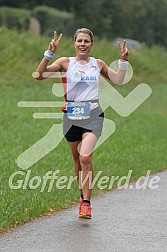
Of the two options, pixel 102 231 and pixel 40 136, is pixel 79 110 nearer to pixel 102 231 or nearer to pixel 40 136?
pixel 102 231

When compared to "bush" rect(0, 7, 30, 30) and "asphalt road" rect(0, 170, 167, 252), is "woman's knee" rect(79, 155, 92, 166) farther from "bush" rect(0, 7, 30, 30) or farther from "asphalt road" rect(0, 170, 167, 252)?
"bush" rect(0, 7, 30, 30)

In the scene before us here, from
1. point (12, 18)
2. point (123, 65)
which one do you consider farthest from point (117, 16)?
point (123, 65)

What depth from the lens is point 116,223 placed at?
8.97 metres

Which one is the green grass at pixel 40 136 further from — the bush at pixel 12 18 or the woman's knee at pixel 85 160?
the bush at pixel 12 18

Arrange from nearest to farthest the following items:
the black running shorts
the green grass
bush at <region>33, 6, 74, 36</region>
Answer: the black running shorts
the green grass
bush at <region>33, 6, 74, 36</region>

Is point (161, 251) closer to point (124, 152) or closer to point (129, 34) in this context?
point (124, 152)

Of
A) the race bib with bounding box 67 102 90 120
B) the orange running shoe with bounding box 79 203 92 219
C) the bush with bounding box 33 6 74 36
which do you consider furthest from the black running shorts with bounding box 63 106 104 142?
the bush with bounding box 33 6 74 36

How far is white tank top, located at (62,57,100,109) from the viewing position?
918 cm

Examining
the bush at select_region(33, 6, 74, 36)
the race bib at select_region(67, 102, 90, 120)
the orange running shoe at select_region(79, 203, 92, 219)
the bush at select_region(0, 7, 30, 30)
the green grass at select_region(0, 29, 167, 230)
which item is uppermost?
the race bib at select_region(67, 102, 90, 120)

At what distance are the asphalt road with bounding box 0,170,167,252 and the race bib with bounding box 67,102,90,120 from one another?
1.12 metres

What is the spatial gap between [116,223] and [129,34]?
60.9m

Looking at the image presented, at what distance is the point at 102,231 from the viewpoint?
848 centimetres

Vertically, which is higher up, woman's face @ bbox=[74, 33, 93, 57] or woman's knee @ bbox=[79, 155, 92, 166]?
woman's face @ bbox=[74, 33, 93, 57]

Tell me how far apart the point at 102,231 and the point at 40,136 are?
861 centimetres
